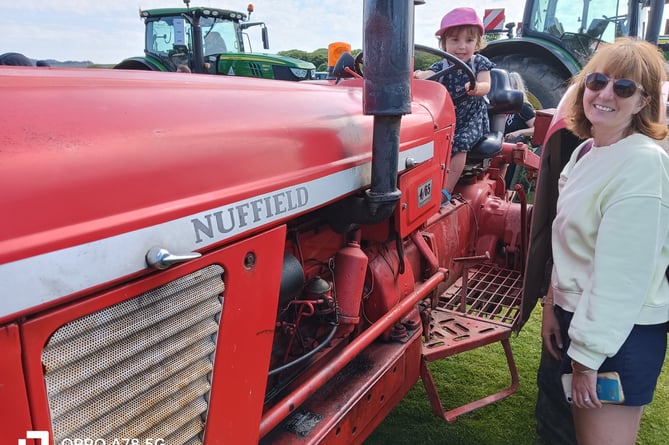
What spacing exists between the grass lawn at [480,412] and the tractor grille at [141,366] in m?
1.43

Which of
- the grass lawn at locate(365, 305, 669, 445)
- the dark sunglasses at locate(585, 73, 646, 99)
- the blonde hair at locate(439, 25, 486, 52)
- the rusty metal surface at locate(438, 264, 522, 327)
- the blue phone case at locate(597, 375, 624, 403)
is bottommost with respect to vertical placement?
the grass lawn at locate(365, 305, 669, 445)

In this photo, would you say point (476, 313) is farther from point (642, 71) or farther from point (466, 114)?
point (642, 71)

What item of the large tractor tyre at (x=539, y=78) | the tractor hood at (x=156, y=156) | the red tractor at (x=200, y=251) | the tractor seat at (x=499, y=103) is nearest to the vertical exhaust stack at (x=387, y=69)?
the red tractor at (x=200, y=251)

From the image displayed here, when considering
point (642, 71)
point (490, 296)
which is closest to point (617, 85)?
point (642, 71)

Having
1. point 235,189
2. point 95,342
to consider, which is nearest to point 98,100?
point 235,189

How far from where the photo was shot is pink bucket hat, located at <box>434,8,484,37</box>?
106 inches

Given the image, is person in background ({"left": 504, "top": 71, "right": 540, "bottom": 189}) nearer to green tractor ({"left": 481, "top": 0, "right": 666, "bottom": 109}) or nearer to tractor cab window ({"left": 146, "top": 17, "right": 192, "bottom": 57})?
green tractor ({"left": 481, "top": 0, "right": 666, "bottom": 109})

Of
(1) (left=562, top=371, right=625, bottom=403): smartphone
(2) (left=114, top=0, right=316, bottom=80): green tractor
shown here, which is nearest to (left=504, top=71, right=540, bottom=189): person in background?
(1) (left=562, top=371, right=625, bottom=403): smartphone

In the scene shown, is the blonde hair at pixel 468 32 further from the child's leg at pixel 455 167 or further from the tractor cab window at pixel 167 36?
the tractor cab window at pixel 167 36

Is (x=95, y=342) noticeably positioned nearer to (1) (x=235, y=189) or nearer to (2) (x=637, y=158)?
(1) (x=235, y=189)

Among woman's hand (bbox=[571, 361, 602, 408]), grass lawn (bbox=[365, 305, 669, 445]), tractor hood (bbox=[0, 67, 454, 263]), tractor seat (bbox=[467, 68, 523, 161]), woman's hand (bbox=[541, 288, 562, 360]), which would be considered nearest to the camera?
tractor hood (bbox=[0, 67, 454, 263])

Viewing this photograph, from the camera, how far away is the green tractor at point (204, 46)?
9422 mm

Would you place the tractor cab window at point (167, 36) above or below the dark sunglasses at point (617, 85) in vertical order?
above

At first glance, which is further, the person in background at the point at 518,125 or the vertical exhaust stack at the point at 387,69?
the person in background at the point at 518,125
